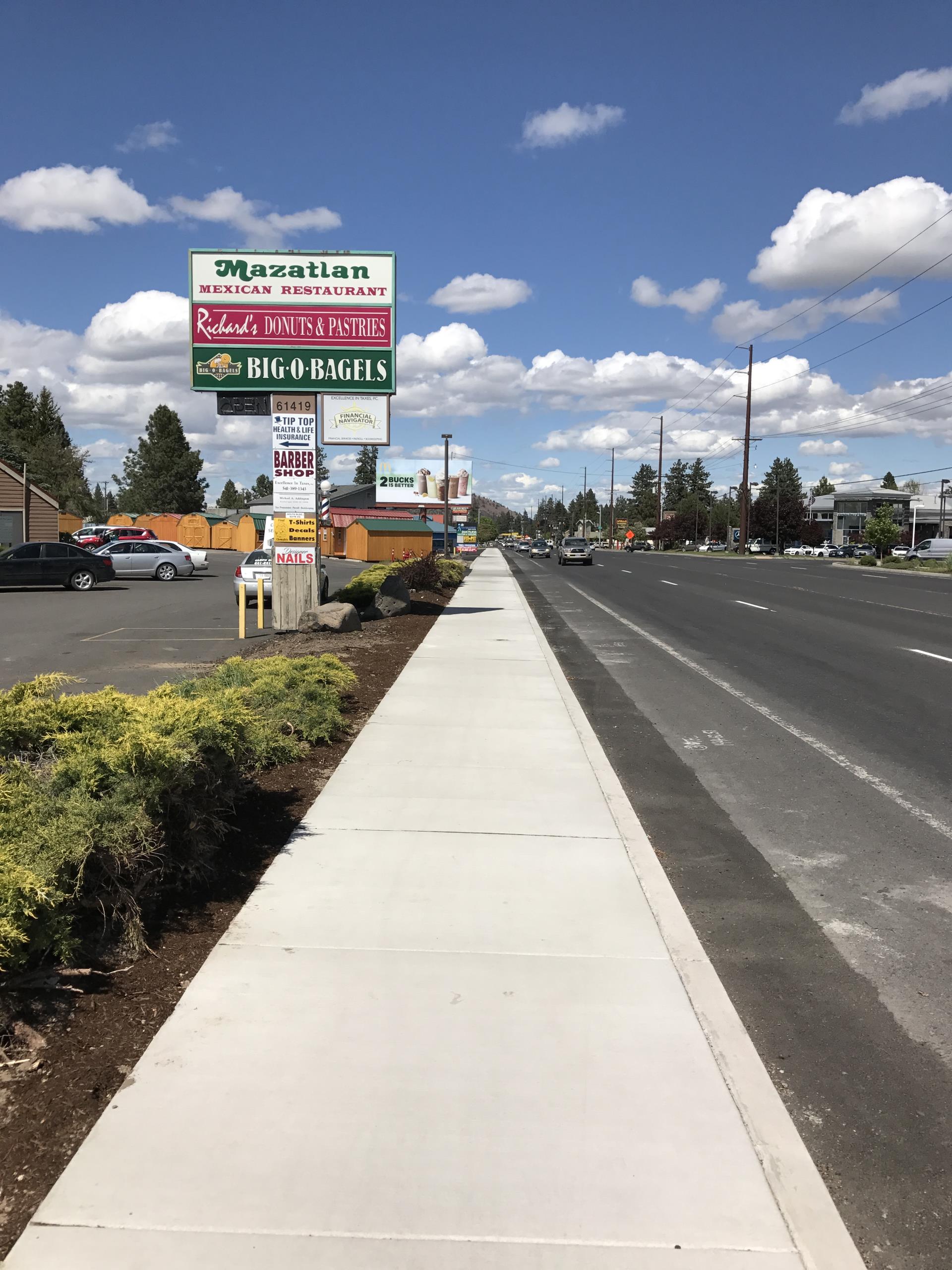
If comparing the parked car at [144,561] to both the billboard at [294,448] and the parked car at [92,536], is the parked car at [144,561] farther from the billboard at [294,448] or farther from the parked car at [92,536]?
the billboard at [294,448]

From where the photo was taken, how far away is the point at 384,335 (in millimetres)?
17906

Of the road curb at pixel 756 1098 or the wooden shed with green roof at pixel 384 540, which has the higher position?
the wooden shed with green roof at pixel 384 540

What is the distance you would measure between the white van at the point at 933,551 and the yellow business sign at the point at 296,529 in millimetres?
55171

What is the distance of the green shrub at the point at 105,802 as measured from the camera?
392 centimetres

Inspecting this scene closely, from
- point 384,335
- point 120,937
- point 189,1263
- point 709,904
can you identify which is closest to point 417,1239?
point 189,1263

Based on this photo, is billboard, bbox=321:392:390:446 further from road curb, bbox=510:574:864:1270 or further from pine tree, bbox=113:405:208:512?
pine tree, bbox=113:405:208:512

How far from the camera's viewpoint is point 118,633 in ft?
61.6

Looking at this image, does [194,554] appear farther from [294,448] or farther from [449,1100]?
[449,1100]

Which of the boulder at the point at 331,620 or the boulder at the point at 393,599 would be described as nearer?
the boulder at the point at 331,620

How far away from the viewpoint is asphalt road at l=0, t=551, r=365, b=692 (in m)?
13.6

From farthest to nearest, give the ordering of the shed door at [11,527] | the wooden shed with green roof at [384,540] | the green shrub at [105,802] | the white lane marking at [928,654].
→ 1. the wooden shed with green roof at [384,540]
2. the shed door at [11,527]
3. the white lane marking at [928,654]
4. the green shrub at [105,802]

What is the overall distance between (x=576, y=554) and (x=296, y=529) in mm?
42523

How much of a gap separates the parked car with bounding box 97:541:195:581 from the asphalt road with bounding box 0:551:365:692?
420cm

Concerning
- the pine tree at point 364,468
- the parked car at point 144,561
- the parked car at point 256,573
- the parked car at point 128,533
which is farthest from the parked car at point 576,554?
the pine tree at point 364,468
